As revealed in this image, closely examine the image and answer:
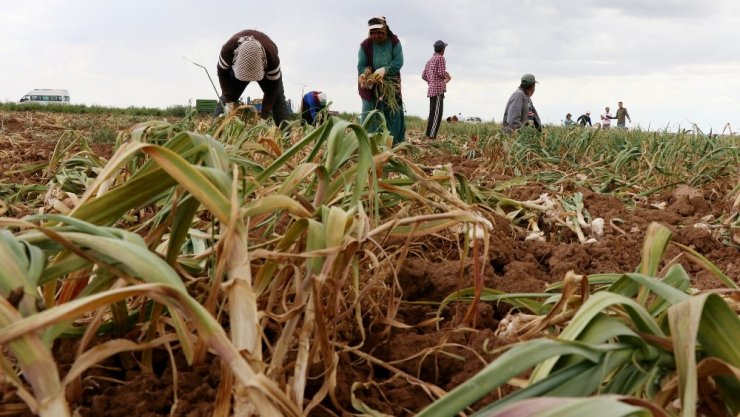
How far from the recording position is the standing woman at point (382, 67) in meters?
7.11

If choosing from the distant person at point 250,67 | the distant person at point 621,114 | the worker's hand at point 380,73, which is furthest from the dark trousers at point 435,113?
the distant person at point 621,114

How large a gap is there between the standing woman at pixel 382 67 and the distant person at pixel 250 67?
0.95 metres

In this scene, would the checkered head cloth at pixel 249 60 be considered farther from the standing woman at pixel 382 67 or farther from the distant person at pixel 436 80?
the distant person at pixel 436 80

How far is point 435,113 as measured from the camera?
389 inches

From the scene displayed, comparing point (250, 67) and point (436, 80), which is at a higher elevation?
point (436, 80)

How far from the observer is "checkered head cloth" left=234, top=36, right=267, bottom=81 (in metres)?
6.28

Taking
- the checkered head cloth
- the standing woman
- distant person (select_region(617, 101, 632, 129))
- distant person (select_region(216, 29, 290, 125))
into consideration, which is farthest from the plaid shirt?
distant person (select_region(617, 101, 632, 129))

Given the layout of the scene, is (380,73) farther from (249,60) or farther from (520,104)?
(520,104)

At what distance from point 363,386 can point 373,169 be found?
1.08 ft

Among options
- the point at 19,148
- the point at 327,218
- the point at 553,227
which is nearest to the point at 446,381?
the point at 327,218

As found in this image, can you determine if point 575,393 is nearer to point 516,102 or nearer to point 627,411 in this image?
point 627,411

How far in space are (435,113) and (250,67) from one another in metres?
4.11

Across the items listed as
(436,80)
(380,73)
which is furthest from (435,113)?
(380,73)

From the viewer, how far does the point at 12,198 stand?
2605mm
